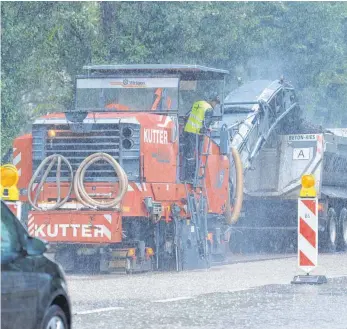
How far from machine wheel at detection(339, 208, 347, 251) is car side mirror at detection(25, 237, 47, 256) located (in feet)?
71.1

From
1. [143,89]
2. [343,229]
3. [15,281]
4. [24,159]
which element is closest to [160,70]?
[143,89]

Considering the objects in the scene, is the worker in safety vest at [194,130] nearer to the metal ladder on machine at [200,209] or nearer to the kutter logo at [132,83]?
the metal ladder on machine at [200,209]

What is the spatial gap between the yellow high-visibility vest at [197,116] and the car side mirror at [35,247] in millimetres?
12955

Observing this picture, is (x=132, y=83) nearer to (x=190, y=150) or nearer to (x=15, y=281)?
(x=190, y=150)

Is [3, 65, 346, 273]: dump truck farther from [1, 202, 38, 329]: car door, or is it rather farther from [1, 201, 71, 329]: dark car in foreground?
[1, 202, 38, 329]: car door

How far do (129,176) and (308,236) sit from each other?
3.73m

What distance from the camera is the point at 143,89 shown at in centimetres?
2186

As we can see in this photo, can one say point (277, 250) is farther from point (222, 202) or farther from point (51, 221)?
point (51, 221)

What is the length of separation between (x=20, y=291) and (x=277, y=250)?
69.2 ft

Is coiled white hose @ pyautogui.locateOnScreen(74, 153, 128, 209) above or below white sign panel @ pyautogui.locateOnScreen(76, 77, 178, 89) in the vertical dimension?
below

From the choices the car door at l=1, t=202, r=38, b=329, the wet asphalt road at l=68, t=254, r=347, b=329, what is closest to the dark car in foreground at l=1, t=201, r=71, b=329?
the car door at l=1, t=202, r=38, b=329

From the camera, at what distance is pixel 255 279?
18.9 meters

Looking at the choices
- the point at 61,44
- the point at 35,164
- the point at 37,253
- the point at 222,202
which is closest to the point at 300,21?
the point at 61,44

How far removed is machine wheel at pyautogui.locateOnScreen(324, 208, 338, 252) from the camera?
28953mm
